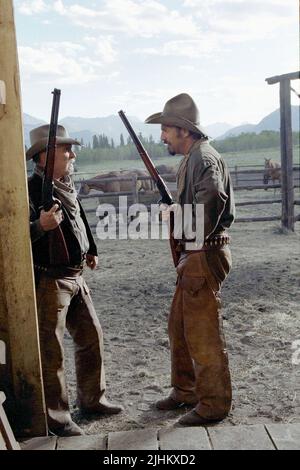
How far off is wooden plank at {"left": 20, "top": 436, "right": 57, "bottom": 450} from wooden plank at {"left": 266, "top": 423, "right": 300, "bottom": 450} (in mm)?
1020

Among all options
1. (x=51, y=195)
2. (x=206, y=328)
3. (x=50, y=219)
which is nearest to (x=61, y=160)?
(x=51, y=195)

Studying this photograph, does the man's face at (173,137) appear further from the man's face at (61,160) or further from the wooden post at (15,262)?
the wooden post at (15,262)

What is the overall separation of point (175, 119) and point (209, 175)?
1.63 feet

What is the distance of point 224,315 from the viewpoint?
5812 millimetres

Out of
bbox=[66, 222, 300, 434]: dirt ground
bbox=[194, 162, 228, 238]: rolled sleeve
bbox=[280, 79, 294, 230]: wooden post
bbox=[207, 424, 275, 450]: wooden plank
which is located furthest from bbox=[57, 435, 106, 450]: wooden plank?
bbox=[280, 79, 294, 230]: wooden post

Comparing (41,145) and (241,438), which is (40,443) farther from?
(41,145)

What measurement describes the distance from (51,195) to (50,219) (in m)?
0.15

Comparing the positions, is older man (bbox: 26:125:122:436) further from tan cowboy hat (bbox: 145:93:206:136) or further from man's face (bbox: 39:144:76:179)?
tan cowboy hat (bbox: 145:93:206:136)

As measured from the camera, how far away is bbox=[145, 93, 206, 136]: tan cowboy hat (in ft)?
11.4

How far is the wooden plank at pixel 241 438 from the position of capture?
2525mm

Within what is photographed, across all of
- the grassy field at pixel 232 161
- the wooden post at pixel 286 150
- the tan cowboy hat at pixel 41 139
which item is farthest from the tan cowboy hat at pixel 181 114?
the grassy field at pixel 232 161

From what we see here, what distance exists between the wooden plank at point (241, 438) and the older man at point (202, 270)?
0.71 m

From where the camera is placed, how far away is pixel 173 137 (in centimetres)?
354
